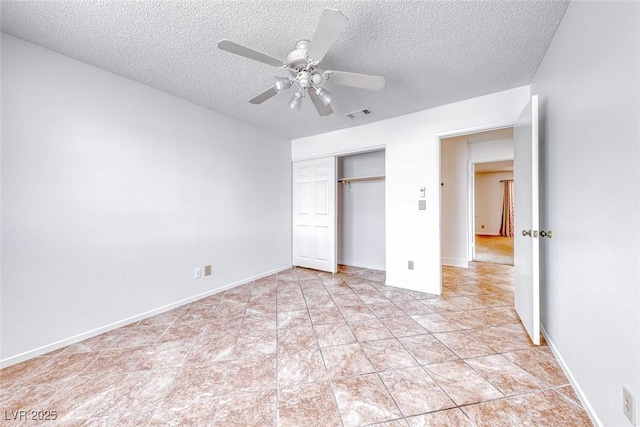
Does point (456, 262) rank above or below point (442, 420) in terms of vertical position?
above

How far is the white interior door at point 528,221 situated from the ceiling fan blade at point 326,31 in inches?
64.4

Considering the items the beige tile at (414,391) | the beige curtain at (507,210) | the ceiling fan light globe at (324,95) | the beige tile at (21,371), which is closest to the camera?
the beige tile at (414,391)

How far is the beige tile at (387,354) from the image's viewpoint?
1.67m

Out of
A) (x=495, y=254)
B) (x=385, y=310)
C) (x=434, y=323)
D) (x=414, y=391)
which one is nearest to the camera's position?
(x=414, y=391)

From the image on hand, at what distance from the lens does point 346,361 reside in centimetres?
172

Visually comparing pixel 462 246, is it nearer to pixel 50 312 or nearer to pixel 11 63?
pixel 50 312

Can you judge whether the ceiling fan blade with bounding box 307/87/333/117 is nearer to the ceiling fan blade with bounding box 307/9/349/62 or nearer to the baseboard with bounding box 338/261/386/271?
the ceiling fan blade with bounding box 307/9/349/62

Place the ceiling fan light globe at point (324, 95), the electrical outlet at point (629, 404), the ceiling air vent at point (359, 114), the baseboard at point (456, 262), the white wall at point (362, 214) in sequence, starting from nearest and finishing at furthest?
the electrical outlet at point (629, 404) < the ceiling fan light globe at point (324, 95) < the ceiling air vent at point (359, 114) < the white wall at point (362, 214) < the baseboard at point (456, 262)

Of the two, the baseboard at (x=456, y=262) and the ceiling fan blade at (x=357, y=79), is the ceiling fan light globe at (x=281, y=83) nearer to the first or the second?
the ceiling fan blade at (x=357, y=79)

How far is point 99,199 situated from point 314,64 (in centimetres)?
220

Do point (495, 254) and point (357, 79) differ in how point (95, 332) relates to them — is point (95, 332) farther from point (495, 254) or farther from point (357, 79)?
point (495, 254)

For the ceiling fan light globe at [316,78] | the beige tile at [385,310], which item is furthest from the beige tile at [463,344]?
the ceiling fan light globe at [316,78]

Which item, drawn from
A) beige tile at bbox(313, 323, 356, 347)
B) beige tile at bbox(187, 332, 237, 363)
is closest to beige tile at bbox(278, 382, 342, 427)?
beige tile at bbox(313, 323, 356, 347)

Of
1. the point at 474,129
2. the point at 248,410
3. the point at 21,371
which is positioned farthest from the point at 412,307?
the point at 21,371
